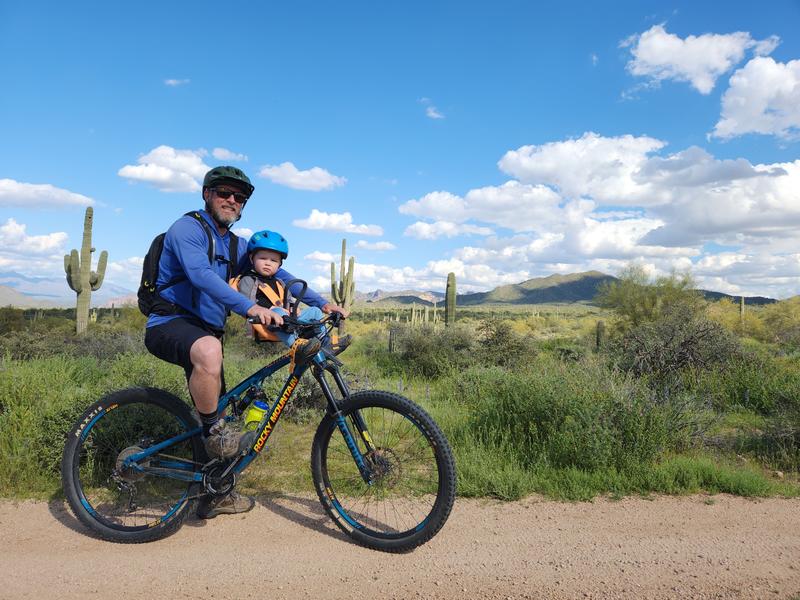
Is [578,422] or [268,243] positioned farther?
[578,422]

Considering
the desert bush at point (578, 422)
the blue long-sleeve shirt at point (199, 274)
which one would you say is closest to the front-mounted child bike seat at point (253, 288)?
the blue long-sleeve shirt at point (199, 274)

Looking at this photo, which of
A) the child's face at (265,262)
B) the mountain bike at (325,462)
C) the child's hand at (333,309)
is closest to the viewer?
the mountain bike at (325,462)

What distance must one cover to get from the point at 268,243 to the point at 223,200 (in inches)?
19.3

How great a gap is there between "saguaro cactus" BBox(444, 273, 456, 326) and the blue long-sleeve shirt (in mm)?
17130

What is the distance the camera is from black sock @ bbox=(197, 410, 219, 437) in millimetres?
3635

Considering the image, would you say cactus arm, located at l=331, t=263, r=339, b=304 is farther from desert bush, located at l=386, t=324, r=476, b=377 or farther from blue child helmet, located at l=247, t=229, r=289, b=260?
blue child helmet, located at l=247, t=229, r=289, b=260

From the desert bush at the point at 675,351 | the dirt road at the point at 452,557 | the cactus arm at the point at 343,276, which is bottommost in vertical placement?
the dirt road at the point at 452,557

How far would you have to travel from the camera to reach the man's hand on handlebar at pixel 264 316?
129 inches

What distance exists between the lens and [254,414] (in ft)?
12.2

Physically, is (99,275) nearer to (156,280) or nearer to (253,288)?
(156,280)

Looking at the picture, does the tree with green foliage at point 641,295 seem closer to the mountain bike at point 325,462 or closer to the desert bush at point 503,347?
the desert bush at point 503,347


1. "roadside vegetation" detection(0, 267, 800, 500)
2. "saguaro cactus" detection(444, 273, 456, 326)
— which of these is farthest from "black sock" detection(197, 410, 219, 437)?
"saguaro cactus" detection(444, 273, 456, 326)

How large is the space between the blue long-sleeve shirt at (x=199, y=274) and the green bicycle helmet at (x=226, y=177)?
0.24m

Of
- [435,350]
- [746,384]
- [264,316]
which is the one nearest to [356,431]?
[264,316]
